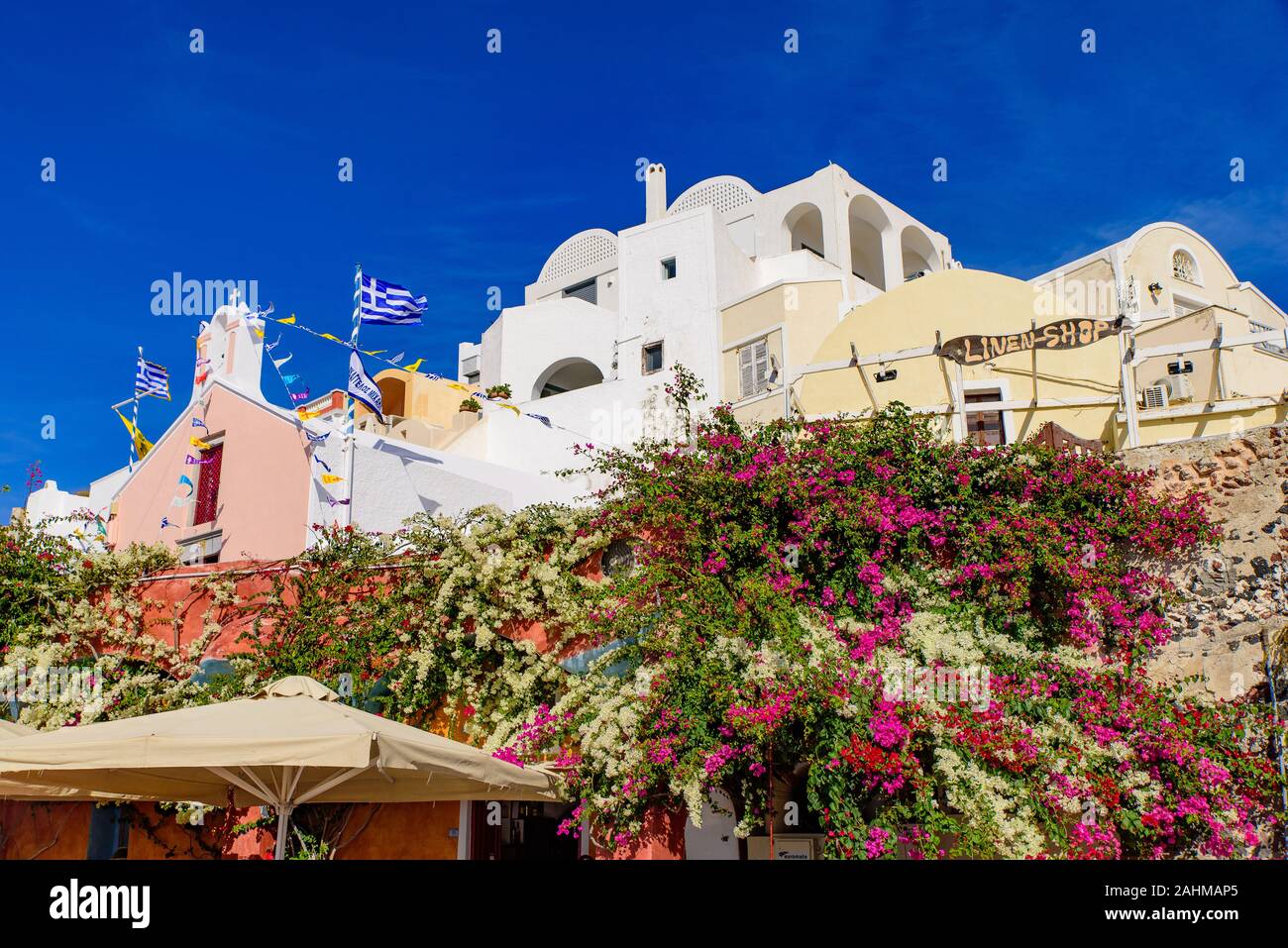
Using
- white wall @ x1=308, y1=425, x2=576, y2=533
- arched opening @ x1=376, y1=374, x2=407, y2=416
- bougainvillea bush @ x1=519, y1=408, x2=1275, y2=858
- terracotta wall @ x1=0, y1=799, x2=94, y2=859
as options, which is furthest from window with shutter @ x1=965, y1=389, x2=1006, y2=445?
arched opening @ x1=376, y1=374, x2=407, y2=416

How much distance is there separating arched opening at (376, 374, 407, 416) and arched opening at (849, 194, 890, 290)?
14578mm

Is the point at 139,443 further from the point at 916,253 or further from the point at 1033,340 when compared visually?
the point at 916,253

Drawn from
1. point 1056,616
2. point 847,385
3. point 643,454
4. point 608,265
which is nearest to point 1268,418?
point 847,385

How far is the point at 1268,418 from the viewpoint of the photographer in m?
15.0

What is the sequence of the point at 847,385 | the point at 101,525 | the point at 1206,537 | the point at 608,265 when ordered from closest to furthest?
the point at 1206,537 < the point at 847,385 < the point at 101,525 < the point at 608,265

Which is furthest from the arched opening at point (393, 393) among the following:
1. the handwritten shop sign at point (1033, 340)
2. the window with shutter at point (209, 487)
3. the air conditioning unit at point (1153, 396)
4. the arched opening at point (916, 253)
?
the air conditioning unit at point (1153, 396)

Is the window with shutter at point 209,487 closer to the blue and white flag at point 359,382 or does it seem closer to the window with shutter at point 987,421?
the blue and white flag at point 359,382

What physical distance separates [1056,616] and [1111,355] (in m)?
8.03

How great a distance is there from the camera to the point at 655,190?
3572 centimetres

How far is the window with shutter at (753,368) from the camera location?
24.7m

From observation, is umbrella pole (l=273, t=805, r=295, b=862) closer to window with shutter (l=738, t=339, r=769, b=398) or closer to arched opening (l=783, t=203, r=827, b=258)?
window with shutter (l=738, t=339, r=769, b=398)

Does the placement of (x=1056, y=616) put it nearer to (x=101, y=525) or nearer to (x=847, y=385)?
(x=847, y=385)

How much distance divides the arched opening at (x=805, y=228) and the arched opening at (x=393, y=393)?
12.7m

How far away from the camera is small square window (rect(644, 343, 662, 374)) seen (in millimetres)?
27703
